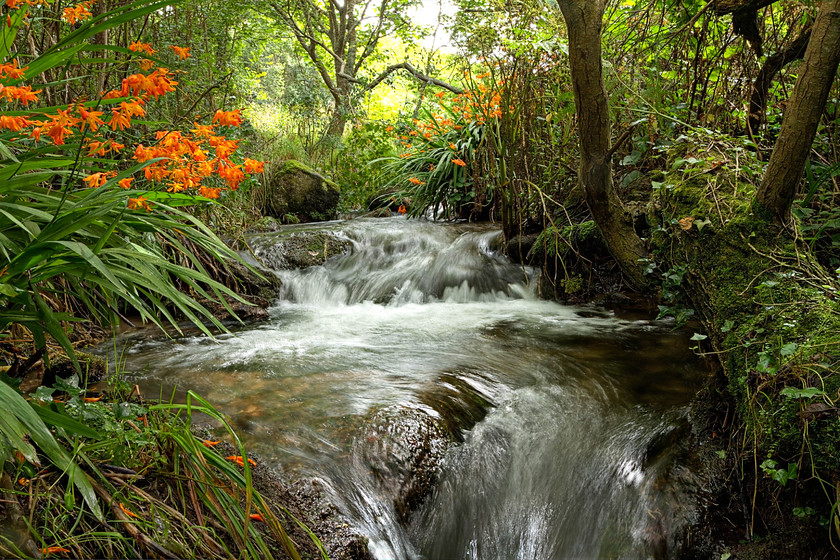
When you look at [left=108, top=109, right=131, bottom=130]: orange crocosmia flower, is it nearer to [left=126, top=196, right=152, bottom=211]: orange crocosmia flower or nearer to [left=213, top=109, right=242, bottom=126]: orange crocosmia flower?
[left=126, top=196, right=152, bottom=211]: orange crocosmia flower

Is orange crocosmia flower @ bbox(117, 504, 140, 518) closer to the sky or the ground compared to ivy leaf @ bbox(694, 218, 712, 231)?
closer to the ground

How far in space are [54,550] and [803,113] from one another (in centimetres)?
273

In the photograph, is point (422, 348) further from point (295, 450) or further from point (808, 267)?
point (808, 267)

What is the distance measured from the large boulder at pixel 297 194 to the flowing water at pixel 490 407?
3447 millimetres

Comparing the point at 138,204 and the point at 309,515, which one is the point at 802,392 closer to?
the point at 309,515

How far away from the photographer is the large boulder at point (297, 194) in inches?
314

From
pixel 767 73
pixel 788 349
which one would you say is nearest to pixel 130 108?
pixel 788 349

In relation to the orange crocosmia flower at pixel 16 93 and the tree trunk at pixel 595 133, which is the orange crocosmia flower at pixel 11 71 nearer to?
the orange crocosmia flower at pixel 16 93

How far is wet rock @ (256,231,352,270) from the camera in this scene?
229 inches

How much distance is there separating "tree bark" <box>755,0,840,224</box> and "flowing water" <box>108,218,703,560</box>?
1.05 m

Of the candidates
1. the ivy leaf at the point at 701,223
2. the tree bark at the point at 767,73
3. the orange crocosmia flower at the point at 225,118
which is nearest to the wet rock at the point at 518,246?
the tree bark at the point at 767,73

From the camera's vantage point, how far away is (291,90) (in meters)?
10.8

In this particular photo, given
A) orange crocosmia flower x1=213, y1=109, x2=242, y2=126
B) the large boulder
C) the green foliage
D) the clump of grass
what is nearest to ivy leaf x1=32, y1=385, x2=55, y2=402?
the clump of grass

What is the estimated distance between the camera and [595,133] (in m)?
3.37
